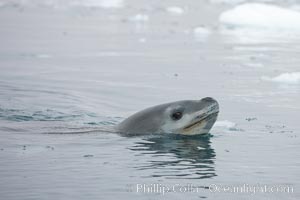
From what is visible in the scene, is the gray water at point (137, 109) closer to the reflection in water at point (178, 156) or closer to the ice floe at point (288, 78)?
the reflection in water at point (178, 156)

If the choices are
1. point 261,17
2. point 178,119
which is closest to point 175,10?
point 261,17

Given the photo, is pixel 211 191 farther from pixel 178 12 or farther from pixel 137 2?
pixel 137 2

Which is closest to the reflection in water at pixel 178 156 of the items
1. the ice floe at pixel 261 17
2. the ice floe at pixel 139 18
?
the ice floe at pixel 261 17

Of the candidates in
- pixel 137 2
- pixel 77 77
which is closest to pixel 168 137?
pixel 77 77

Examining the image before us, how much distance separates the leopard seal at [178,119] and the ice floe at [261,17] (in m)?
17.6

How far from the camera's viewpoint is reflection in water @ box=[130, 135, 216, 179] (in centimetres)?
768

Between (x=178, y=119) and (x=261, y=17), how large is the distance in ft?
60.9

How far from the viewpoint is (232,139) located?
9641mm

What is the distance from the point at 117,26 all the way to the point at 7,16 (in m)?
4.67

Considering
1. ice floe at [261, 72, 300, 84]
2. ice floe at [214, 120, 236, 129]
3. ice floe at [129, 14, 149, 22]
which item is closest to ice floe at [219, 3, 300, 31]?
ice floe at [129, 14, 149, 22]

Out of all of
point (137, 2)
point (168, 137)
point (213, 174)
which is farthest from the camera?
point (137, 2)

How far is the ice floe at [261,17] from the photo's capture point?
26.6 metres

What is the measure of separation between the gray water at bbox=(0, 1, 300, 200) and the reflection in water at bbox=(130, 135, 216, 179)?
0.04ft

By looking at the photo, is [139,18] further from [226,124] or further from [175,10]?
[226,124]
